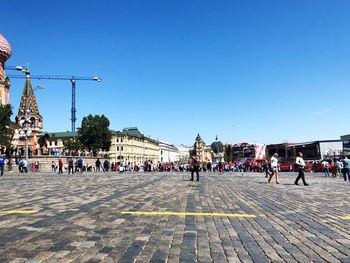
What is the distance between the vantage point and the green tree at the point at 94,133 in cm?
9700

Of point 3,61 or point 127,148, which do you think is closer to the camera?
point 3,61

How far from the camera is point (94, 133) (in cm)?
9669

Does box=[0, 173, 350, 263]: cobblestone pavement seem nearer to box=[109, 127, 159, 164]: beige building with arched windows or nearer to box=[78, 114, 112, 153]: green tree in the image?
box=[78, 114, 112, 153]: green tree

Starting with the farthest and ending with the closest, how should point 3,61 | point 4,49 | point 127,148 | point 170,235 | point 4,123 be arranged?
1. point 127,148
2. point 3,61
3. point 4,49
4. point 4,123
5. point 170,235

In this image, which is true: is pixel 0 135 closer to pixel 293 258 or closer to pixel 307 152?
pixel 307 152

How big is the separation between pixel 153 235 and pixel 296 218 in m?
3.54

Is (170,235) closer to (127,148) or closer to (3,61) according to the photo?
(3,61)

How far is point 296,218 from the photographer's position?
7.94 metres

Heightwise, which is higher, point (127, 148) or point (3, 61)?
point (3, 61)

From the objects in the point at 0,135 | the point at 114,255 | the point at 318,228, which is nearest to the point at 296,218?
the point at 318,228

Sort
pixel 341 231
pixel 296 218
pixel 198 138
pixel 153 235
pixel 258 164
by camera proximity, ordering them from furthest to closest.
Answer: pixel 198 138
pixel 258 164
pixel 296 218
pixel 341 231
pixel 153 235

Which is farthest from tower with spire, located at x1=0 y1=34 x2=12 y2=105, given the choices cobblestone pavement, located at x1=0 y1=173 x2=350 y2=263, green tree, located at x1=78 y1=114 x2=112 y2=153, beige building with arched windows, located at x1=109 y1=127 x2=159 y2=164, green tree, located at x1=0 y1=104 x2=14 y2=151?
cobblestone pavement, located at x1=0 y1=173 x2=350 y2=263

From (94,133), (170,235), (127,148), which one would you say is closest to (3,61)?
(94,133)

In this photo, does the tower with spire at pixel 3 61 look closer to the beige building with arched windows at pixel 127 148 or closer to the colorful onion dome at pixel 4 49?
the colorful onion dome at pixel 4 49
